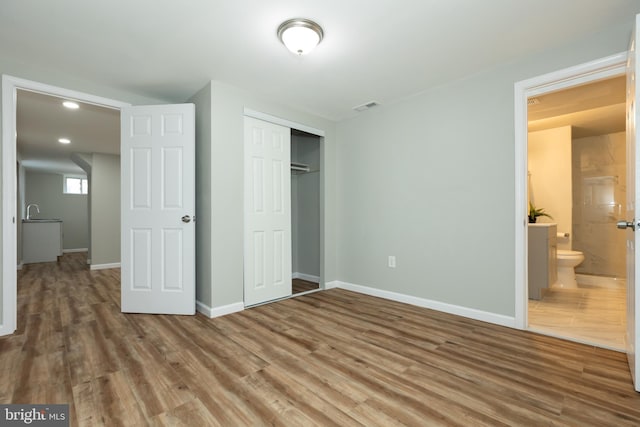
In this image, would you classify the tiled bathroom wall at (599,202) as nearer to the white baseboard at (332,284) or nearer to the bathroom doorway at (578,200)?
the bathroom doorway at (578,200)

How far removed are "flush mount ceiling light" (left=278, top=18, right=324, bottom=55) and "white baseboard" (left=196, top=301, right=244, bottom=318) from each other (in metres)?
2.42

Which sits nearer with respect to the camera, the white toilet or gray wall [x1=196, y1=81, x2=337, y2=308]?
gray wall [x1=196, y1=81, x2=337, y2=308]

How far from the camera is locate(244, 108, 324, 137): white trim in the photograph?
3296mm

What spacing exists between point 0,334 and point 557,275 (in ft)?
20.3

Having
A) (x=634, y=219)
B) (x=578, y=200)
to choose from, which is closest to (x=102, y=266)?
(x=634, y=219)

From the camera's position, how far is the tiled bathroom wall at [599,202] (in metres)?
4.81

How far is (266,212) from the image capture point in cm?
350

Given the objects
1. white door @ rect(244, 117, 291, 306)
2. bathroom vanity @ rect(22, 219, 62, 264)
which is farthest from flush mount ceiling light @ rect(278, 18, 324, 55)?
bathroom vanity @ rect(22, 219, 62, 264)

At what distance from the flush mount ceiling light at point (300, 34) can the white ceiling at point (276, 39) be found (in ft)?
0.20

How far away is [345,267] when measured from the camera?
4137mm

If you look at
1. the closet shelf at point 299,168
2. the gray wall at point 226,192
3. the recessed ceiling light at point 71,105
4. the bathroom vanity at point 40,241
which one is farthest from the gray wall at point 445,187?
the bathroom vanity at point 40,241

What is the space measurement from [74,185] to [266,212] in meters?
9.10

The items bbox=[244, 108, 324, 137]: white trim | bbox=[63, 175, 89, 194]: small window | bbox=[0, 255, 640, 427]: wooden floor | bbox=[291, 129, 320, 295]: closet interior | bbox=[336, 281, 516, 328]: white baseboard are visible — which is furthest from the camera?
bbox=[63, 175, 89, 194]: small window

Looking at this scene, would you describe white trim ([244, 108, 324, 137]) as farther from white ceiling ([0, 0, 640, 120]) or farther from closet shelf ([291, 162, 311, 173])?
closet shelf ([291, 162, 311, 173])
